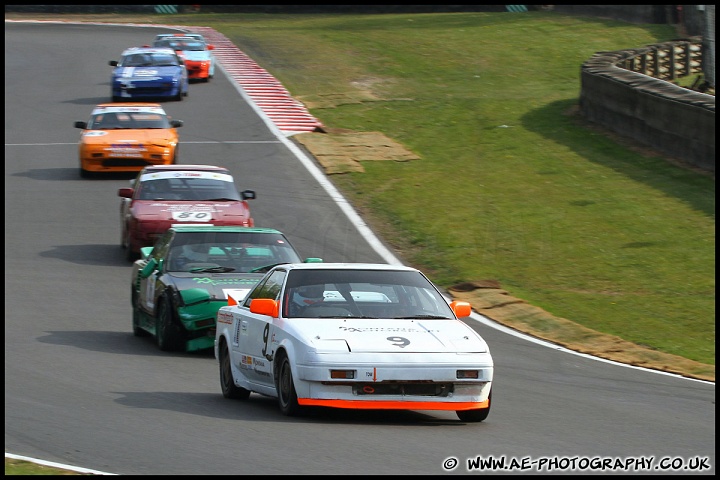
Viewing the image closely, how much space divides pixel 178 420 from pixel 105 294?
837cm

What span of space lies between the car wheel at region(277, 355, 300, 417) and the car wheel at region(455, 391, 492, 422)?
1.24 meters

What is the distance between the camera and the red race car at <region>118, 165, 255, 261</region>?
19.1 meters

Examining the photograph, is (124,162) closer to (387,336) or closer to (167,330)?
(167,330)

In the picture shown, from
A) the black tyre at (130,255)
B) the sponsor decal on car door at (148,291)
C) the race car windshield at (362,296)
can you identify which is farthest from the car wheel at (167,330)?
the black tyre at (130,255)

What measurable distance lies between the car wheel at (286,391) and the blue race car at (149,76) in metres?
25.7

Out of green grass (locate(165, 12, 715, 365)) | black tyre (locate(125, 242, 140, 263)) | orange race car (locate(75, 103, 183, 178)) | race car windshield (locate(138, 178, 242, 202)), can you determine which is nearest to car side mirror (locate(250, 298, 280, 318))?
green grass (locate(165, 12, 715, 365))

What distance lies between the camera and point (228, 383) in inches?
415

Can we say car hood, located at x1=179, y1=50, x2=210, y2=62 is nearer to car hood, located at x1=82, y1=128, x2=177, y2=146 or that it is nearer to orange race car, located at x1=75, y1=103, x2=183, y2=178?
orange race car, located at x1=75, y1=103, x2=183, y2=178

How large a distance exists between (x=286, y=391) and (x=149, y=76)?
26.3 m

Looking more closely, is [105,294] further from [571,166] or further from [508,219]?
[571,166]

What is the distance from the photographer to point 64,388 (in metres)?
10.5

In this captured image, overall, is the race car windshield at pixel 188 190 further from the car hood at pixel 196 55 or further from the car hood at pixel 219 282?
the car hood at pixel 196 55

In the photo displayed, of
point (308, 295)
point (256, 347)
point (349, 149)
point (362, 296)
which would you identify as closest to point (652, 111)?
point (349, 149)

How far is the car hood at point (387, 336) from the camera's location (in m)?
9.08
